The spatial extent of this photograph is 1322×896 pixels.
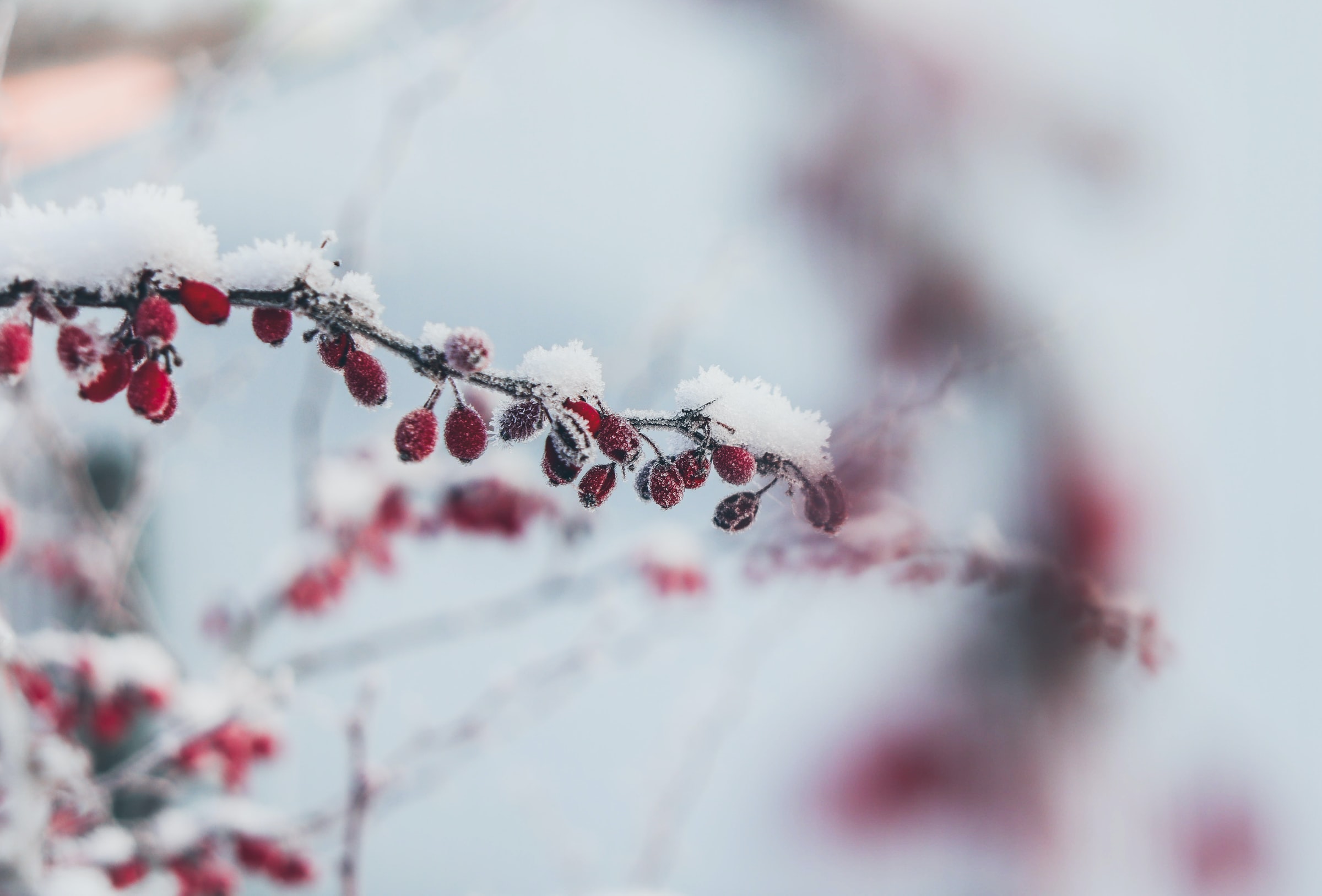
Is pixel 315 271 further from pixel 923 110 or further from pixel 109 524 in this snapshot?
pixel 923 110

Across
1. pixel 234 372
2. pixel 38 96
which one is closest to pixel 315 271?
pixel 234 372

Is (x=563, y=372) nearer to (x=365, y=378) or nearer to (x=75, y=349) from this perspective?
(x=365, y=378)

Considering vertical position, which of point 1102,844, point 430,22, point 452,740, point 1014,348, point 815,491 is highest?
point 430,22

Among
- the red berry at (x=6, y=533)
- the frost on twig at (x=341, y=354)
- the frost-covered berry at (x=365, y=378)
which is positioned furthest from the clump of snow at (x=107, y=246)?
the red berry at (x=6, y=533)

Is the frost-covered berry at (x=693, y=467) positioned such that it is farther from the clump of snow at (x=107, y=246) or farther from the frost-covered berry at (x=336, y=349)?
the clump of snow at (x=107, y=246)

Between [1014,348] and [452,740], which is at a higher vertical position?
[1014,348]

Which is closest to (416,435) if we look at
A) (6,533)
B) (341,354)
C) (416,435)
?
(416,435)

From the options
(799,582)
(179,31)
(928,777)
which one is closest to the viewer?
(799,582)
